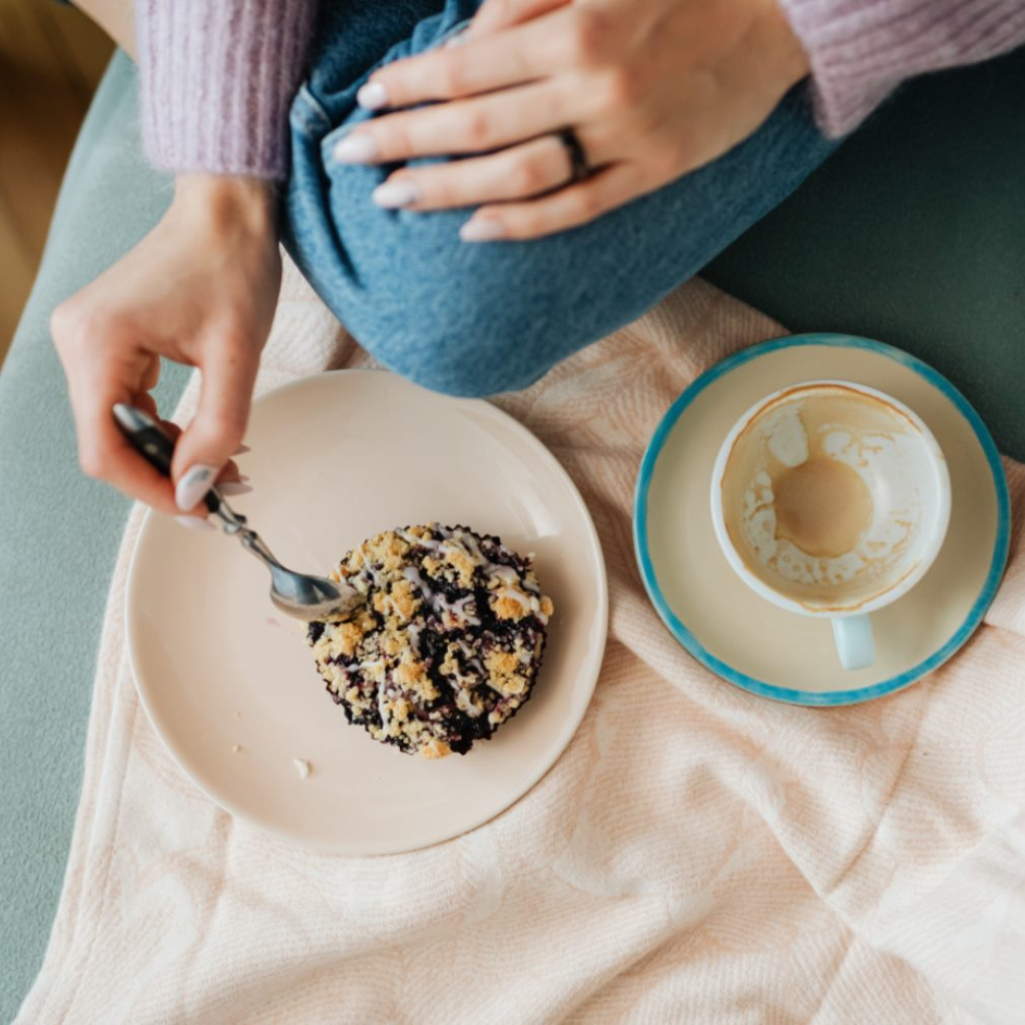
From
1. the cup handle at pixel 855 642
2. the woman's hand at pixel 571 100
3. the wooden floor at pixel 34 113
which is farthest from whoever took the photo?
the wooden floor at pixel 34 113

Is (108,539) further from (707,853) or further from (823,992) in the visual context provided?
(823,992)

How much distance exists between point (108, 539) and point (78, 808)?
0.77 ft

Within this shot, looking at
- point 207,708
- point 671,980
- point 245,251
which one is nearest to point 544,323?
point 245,251

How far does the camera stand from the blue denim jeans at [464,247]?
1.94ft

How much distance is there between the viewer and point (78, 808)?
837mm

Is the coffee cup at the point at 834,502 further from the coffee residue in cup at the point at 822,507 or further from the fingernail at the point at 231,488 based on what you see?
the fingernail at the point at 231,488

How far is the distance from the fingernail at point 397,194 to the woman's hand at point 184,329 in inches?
4.2

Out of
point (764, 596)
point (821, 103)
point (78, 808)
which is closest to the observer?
point (821, 103)

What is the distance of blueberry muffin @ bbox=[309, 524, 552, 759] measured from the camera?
739 millimetres

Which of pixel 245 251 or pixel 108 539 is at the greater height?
pixel 245 251

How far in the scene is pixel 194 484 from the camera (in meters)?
0.59

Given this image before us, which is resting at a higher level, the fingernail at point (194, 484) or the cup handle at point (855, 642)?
the fingernail at point (194, 484)

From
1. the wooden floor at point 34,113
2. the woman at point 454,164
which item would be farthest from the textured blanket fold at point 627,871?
the wooden floor at point 34,113

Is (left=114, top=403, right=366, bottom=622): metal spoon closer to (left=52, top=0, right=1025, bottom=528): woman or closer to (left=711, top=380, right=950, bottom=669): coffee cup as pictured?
(left=52, top=0, right=1025, bottom=528): woman
